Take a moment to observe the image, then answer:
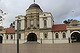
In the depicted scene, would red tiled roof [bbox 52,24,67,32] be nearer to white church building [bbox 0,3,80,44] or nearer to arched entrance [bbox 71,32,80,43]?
white church building [bbox 0,3,80,44]

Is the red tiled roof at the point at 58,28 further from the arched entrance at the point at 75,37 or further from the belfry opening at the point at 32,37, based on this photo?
the belfry opening at the point at 32,37

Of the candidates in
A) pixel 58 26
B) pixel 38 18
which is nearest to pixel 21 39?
pixel 38 18

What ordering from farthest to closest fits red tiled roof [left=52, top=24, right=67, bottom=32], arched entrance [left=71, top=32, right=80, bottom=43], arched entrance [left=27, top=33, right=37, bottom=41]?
arched entrance [left=27, top=33, right=37, bottom=41] < red tiled roof [left=52, top=24, right=67, bottom=32] < arched entrance [left=71, top=32, right=80, bottom=43]

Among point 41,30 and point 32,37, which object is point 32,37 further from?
point 41,30

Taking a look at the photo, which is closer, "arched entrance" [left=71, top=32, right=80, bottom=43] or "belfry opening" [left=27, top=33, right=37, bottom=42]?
"arched entrance" [left=71, top=32, right=80, bottom=43]

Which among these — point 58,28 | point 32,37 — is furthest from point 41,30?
point 58,28

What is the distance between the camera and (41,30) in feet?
180

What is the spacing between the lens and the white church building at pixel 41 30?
51.8 meters

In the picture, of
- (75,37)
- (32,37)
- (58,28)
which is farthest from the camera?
(32,37)

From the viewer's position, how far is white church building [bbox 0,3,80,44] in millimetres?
51844

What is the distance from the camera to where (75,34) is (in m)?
54.2

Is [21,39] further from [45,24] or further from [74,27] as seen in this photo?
[74,27]

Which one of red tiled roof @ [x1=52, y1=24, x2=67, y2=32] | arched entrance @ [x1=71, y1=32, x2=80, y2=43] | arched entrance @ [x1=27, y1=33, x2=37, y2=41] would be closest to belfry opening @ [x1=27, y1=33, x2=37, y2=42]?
arched entrance @ [x1=27, y1=33, x2=37, y2=41]

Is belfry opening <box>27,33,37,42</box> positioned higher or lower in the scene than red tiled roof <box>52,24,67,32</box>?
lower
